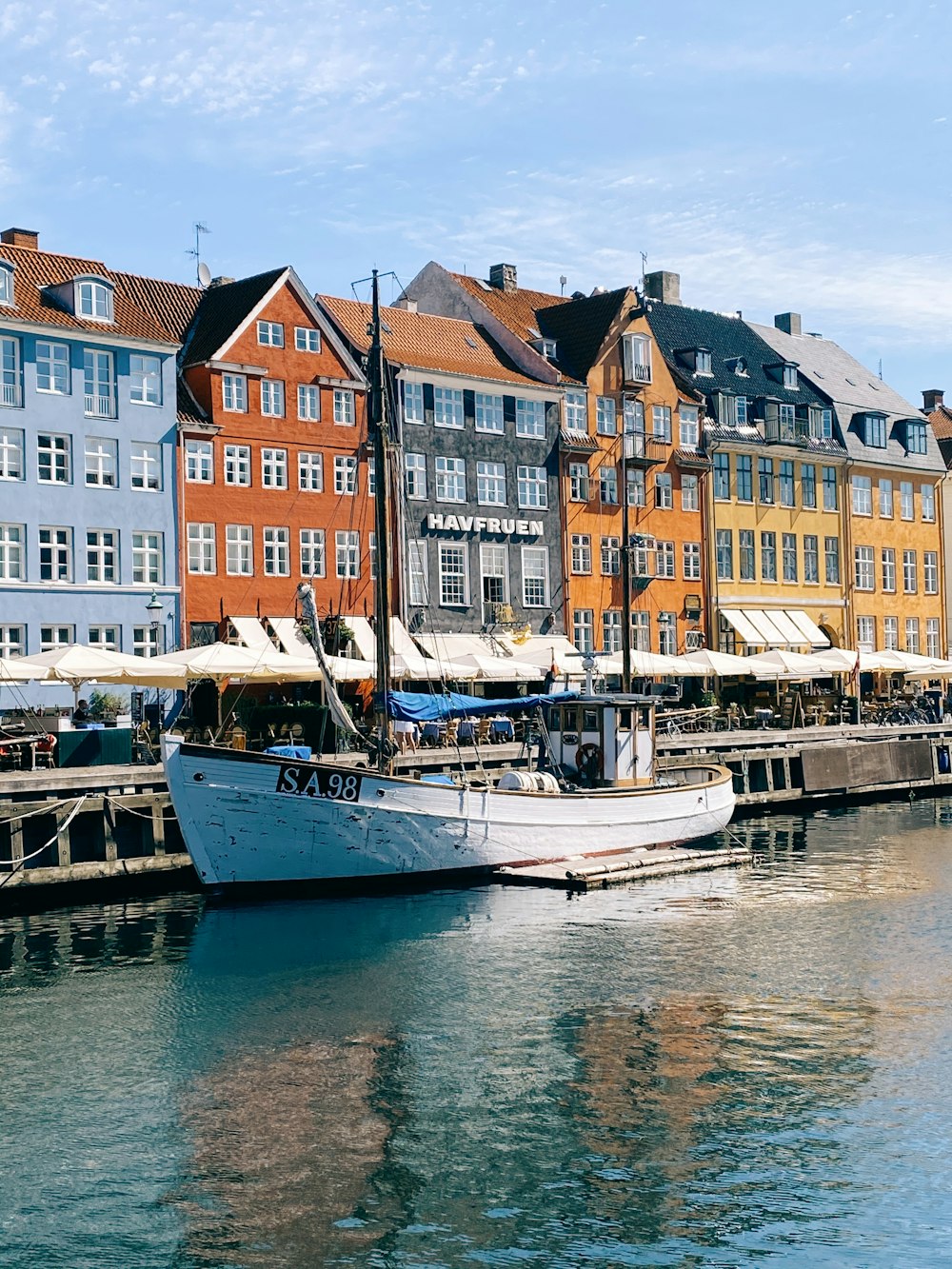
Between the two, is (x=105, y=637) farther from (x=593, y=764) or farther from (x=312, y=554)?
(x=593, y=764)

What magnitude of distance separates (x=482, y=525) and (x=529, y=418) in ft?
18.7

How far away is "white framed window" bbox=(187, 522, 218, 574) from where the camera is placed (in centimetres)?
5375

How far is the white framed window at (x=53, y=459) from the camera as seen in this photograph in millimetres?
50719

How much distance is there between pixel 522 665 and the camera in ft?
164

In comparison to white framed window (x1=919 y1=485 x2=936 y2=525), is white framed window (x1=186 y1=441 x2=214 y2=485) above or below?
below

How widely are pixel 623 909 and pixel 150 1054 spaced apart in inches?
525

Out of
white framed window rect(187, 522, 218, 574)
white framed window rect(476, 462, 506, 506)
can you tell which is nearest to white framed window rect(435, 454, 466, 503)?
white framed window rect(476, 462, 506, 506)

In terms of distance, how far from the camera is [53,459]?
167ft

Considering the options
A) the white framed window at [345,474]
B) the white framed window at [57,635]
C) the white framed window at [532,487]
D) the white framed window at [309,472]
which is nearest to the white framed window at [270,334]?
the white framed window at [309,472]

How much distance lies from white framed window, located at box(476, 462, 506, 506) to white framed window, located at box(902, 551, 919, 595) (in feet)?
95.0

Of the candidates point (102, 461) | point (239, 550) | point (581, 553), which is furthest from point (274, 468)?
point (581, 553)

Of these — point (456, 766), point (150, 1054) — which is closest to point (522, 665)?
point (456, 766)

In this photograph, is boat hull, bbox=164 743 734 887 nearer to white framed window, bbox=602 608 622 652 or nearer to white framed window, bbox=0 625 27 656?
white framed window, bbox=0 625 27 656

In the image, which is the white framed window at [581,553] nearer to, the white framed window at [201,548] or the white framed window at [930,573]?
the white framed window at [201,548]
